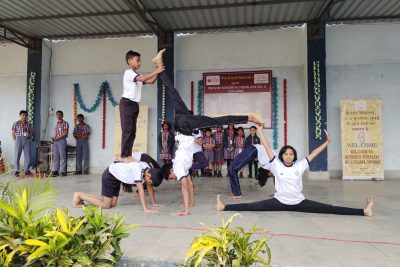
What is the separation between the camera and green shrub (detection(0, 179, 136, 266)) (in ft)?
5.76

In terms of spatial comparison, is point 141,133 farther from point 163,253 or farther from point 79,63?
point 163,253

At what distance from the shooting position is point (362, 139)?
23.1 feet

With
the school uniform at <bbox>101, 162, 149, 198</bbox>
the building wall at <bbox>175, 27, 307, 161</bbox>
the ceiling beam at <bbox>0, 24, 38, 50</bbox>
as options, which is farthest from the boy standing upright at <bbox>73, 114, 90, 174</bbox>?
the school uniform at <bbox>101, 162, 149, 198</bbox>

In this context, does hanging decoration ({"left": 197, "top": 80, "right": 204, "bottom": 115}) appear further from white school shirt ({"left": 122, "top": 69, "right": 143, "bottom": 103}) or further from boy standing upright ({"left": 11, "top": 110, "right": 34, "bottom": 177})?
boy standing upright ({"left": 11, "top": 110, "right": 34, "bottom": 177})

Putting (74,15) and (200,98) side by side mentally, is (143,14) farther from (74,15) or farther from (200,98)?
(200,98)

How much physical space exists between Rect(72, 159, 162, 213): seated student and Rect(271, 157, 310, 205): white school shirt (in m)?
1.42

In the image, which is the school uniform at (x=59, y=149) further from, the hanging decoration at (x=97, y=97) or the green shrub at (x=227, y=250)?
the green shrub at (x=227, y=250)

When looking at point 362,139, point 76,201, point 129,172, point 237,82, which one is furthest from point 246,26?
point 76,201

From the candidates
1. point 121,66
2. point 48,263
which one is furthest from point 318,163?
point 48,263

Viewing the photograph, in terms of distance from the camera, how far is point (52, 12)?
7.00 m

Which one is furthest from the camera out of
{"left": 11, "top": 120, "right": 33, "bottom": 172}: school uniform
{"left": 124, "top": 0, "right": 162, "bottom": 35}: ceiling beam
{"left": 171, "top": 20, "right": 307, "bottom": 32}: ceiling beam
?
{"left": 11, "top": 120, "right": 33, "bottom": 172}: school uniform

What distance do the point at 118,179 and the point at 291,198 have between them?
2070 mm

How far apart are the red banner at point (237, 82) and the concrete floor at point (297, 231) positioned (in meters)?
3.66

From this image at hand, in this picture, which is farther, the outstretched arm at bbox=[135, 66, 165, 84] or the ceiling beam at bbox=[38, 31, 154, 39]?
the ceiling beam at bbox=[38, 31, 154, 39]
